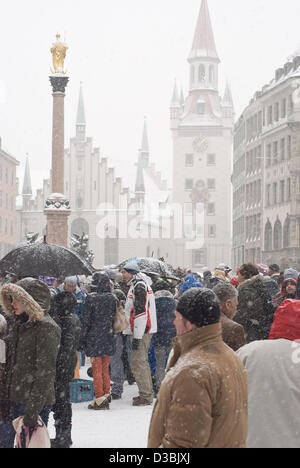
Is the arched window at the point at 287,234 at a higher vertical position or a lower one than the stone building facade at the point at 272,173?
lower

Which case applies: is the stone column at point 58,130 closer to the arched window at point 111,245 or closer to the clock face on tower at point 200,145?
the arched window at point 111,245

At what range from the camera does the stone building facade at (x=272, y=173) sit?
161ft

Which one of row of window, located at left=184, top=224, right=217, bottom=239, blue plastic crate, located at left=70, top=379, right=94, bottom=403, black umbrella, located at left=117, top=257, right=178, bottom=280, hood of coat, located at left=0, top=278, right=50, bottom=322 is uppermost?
row of window, located at left=184, top=224, right=217, bottom=239

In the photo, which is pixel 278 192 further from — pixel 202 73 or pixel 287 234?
pixel 202 73

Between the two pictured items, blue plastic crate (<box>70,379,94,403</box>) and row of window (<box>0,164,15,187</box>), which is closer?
blue plastic crate (<box>70,379,94,403</box>)

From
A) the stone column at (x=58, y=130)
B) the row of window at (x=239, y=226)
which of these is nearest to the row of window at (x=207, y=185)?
the row of window at (x=239, y=226)

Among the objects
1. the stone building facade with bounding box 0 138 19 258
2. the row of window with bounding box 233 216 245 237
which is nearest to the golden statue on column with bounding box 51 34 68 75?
the row of window with bounding box 233 216 245 237

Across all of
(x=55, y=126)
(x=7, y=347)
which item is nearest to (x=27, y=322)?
(x=7, y=347)

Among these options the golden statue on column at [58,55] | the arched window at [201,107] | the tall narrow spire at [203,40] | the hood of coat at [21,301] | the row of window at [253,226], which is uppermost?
the tall narrow spire at [203,40]

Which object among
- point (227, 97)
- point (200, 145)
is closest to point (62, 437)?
point (200, 145)

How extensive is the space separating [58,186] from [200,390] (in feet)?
83.1

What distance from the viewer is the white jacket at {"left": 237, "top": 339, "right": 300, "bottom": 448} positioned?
4.95 metres

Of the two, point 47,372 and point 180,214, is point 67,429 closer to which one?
point 47,372

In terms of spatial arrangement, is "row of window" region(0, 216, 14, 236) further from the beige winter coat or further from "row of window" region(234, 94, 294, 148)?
the beige winter coat
